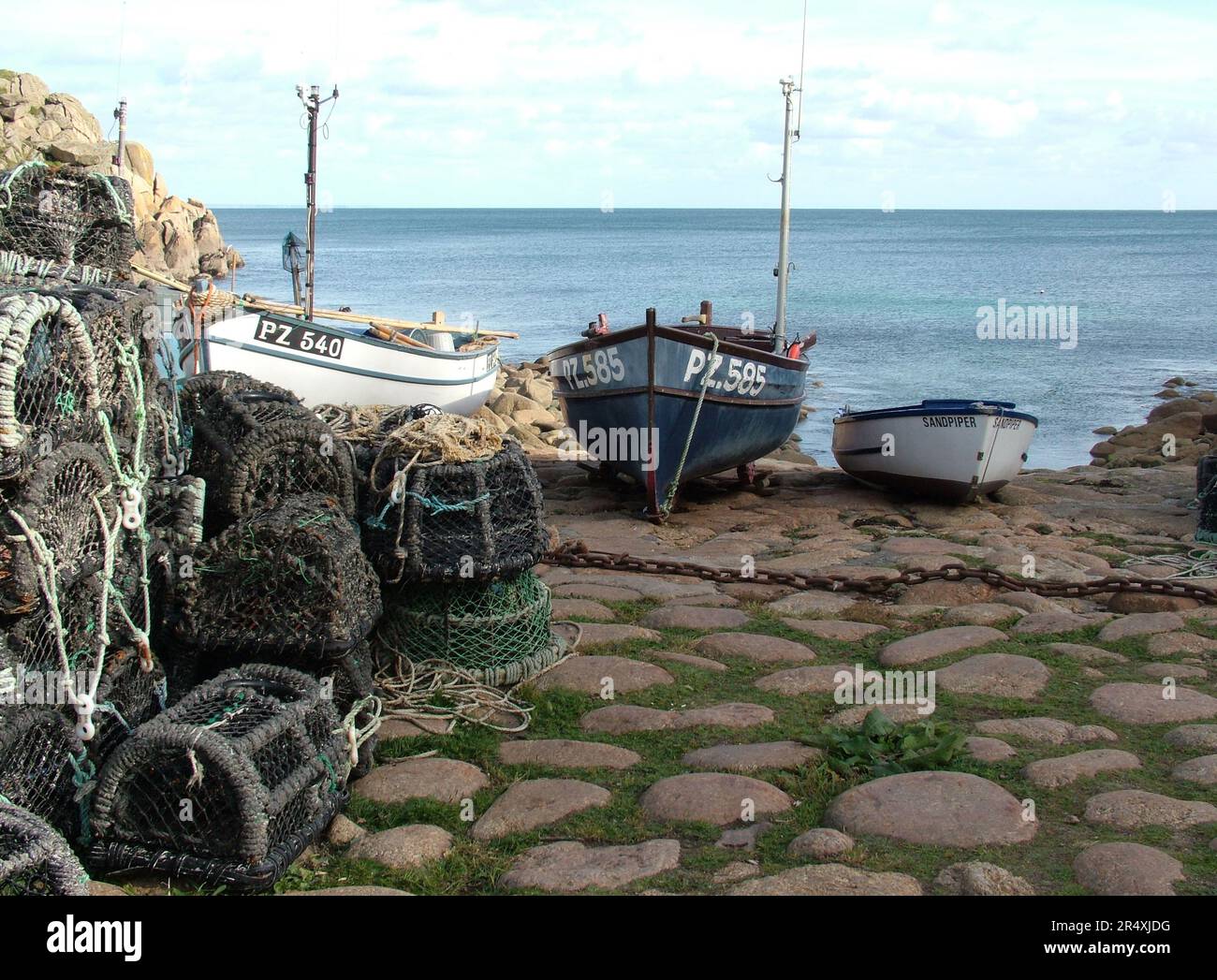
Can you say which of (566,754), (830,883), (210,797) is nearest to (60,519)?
(210,797)

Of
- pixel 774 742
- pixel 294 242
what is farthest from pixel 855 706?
pixel 294 242

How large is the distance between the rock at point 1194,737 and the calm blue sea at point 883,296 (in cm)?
1514

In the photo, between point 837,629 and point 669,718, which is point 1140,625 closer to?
point 837,629

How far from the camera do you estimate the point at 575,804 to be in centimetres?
510

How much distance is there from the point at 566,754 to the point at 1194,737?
2920 mm

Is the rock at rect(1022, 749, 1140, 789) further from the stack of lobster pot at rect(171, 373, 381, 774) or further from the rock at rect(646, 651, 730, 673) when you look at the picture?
the stack of lobster pot at rect(171, 373, 381, 774)

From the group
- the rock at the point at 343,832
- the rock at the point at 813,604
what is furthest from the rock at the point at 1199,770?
the rock at the point at 343,832

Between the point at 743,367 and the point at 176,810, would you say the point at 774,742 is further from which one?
the point at 743,367

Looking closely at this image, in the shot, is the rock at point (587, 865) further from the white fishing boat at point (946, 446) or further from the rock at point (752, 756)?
the white fishing boat at point (946, 446)

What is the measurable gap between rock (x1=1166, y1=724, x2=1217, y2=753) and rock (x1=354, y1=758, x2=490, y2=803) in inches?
126

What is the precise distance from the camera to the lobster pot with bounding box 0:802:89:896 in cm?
366

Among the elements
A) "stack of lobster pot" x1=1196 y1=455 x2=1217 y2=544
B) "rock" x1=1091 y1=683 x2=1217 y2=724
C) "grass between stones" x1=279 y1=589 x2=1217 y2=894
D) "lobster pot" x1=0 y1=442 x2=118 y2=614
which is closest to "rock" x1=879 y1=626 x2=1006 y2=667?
"grass between stones" x1=279 y1=589 x2=1217 y2=894

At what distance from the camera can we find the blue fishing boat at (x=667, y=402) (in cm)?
1133

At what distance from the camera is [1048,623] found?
24.5 ft
